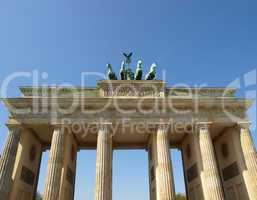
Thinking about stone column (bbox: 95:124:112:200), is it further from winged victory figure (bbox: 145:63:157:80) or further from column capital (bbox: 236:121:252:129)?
column capital (bbox: 236:121:252:129)

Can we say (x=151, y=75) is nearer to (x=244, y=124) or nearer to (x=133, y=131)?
(x=133, y=131)

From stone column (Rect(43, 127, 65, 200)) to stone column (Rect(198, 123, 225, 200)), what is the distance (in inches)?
539

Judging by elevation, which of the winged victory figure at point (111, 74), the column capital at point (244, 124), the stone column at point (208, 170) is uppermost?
the winged victory figure at point (111, 74)

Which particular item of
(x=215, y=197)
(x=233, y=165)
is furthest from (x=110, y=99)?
(x=233, y=165)

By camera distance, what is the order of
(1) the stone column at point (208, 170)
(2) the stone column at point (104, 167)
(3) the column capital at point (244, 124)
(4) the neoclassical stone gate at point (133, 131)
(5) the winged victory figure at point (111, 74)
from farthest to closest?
(5) the winged victory figure at point (111, 74) → (3) the column capital at point (244, 124) → (4) the neoclassical stone gate at point (133, 131) → (1) the stone column at point (208, 170) → (2) the stone column at point (104, 167)

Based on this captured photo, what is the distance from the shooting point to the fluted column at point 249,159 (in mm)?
19953

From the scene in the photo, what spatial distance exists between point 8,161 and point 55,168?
4458 millimetres

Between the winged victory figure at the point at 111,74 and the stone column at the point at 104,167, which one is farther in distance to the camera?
the winged victory figure at the point at 111,74

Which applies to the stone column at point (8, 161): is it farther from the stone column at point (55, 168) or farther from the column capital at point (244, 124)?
the column capital at point (244, 124)

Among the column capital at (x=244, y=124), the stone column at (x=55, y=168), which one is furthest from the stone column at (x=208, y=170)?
the stone column at (x=55, y=168)

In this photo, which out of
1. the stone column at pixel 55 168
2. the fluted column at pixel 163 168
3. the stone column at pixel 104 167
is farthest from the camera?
the fluted column at pixel 163 168

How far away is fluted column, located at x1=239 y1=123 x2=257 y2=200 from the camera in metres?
20.0

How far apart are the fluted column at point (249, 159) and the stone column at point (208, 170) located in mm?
3141

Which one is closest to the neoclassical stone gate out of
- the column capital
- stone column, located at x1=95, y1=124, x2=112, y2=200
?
stone column, located at x1=95, y1=124, x2=112, y2=200
